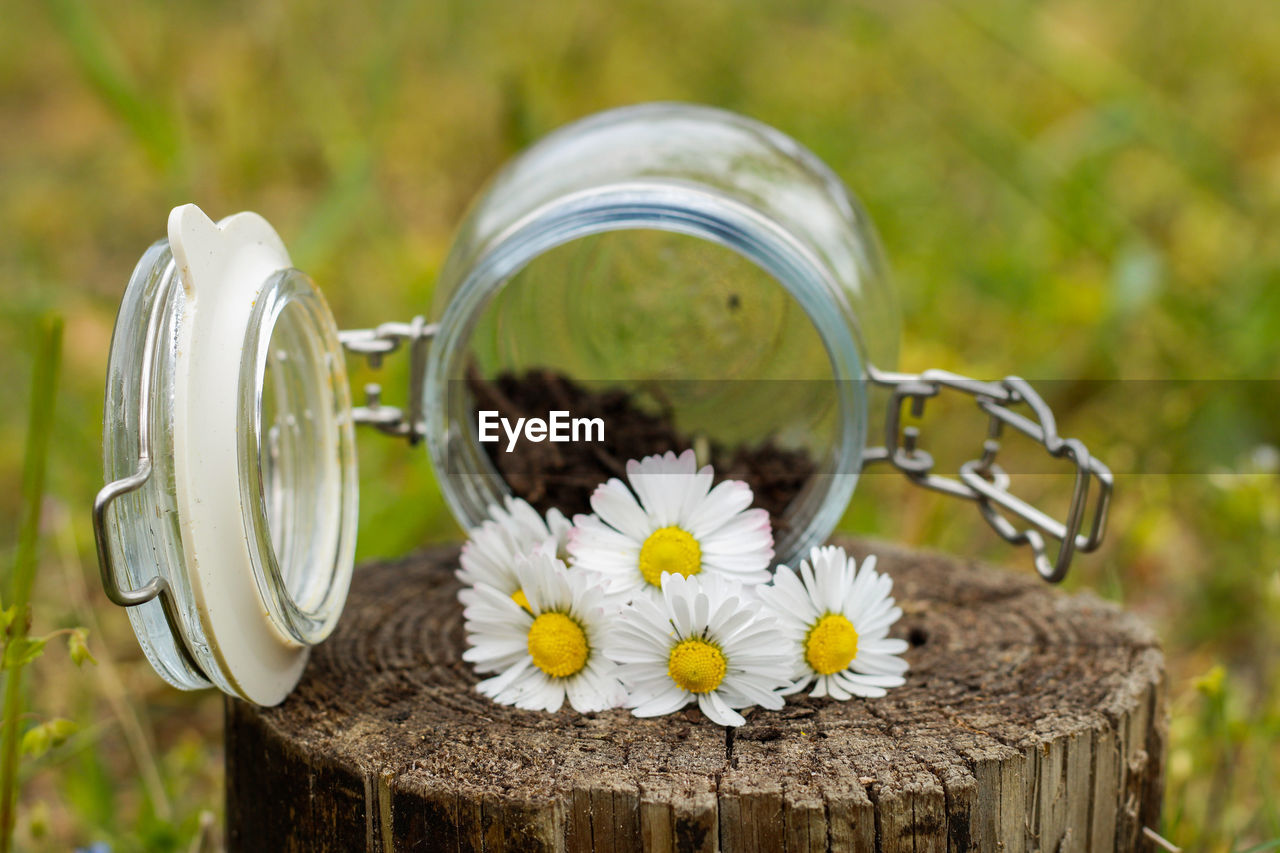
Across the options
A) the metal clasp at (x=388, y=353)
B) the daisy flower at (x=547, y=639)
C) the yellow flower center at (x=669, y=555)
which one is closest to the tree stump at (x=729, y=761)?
the daisy flower at (x=547, y=639)

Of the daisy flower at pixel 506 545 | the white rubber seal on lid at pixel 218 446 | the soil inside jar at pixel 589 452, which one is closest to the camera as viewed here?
the white rubber seal on lid at pixel 218 446

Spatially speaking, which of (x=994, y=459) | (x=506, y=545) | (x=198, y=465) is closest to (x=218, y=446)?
(x=198, y=465)

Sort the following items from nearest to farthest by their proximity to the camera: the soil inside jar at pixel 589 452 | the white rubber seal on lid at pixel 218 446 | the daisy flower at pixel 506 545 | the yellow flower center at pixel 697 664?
the white rubber seal on lid at pixel 218 446
the yellow flower center at pixel 697 664
the daisy flower at pixel 506 545
the soil inside jar at pixel 589 452

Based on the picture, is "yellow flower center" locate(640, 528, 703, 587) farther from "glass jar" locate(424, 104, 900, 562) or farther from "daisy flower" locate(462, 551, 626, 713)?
"glass jar" locate(424, 104, 900, 562)

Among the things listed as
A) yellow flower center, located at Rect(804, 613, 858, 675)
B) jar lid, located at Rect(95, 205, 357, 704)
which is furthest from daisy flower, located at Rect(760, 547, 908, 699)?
jar lid, located at Rect(95, 205, 357, 704)

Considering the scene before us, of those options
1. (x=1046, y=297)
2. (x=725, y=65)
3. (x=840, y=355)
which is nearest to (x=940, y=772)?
(x=840, y=355)

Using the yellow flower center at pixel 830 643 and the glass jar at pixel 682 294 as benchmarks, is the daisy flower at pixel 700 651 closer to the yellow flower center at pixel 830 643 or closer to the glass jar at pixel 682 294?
the yellow flower center at pixel 830 643
